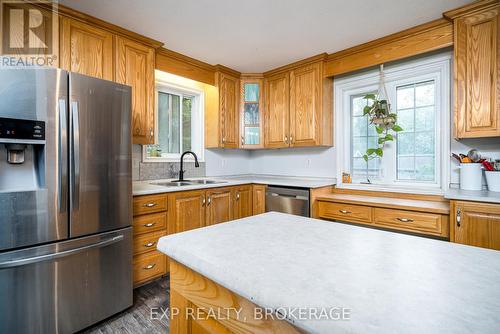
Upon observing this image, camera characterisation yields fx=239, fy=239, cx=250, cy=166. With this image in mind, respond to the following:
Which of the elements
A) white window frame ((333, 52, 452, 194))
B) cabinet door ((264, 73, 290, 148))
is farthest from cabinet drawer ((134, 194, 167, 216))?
white window frame ((333, 52, 452, 194))

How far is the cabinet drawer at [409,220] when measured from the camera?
6.61 feet

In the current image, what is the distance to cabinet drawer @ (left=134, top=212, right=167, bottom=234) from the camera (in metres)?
2.08

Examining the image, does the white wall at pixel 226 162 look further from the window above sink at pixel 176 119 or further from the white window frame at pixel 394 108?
the white window frame at pixel 394 108

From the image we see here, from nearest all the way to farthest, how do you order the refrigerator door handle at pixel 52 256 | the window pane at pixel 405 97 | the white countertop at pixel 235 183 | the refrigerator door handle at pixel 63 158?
the refrigerator door handle at pixel 52 256 → the refrigerator door handle at pixel 63 158 → the white countertop at pixel 235 183 → the window pane at pixel 405 97

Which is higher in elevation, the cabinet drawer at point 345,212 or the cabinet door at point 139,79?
the cabinet door at point 139,79

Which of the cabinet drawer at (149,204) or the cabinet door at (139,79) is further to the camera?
the cabinet door at (139,79)

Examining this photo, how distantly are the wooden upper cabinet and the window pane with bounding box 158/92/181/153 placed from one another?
3.00 meters

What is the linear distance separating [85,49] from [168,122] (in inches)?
47.4

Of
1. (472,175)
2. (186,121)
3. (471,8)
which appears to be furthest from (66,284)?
(471,8)

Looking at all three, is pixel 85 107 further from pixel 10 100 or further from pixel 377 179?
pixel 377 179

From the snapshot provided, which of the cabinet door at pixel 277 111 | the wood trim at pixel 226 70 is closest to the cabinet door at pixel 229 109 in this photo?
the wood trim at pixel 226 70

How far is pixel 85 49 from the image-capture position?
6.77 ft

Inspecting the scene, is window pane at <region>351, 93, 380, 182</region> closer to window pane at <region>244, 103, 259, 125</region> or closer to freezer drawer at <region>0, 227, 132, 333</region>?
window pane at <region>244, 103, 259, 125</region>

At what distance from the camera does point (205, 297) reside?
2.16 ft
